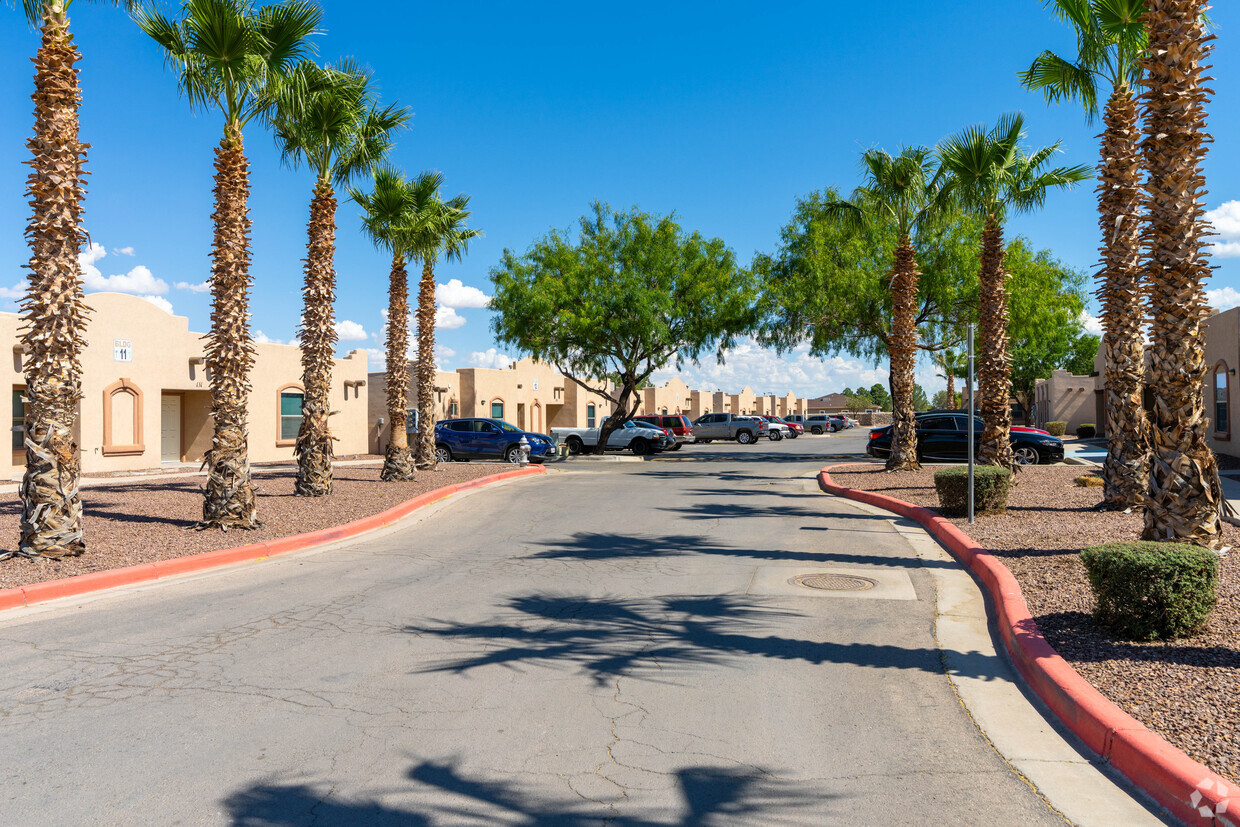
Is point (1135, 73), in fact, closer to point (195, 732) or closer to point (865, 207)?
point (865, 207)

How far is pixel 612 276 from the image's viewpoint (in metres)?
31.1

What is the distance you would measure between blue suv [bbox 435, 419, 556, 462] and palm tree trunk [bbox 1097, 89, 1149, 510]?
19.6 meters

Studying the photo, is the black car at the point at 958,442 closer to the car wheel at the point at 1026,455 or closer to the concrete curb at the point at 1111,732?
the car wheel at the point at 1026,455

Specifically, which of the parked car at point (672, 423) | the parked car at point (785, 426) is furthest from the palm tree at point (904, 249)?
the parked car at point (785, 426)

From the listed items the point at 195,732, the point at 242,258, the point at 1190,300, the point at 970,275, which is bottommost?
the point at 195,732

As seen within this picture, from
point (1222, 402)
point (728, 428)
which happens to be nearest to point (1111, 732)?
point (1222, 402)

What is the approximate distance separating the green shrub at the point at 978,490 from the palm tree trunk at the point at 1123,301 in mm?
1717

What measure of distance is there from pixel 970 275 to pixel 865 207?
8.27 meters

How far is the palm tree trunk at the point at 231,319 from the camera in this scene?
12039 mm

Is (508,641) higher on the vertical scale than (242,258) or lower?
lower

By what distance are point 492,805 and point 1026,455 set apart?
23.6 meters

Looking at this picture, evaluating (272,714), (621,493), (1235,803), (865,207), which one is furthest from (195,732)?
(865,207)

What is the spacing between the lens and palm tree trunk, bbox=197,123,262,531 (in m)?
12.0

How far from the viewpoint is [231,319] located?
40.1 feet
